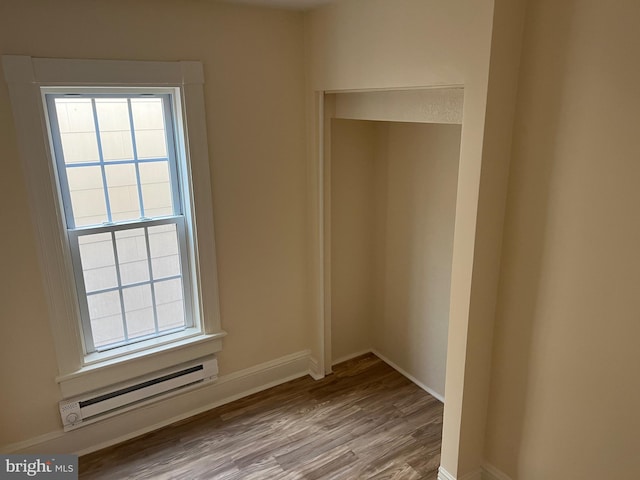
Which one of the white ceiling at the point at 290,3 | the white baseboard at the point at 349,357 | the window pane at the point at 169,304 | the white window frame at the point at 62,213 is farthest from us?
the white baseboard at the point at 349,357

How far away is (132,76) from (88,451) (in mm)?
2234

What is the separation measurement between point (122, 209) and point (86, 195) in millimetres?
206

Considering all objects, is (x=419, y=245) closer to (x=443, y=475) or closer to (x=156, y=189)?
(x=443, y=475)

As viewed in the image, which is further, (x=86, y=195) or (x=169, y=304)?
(x=169, y=304)

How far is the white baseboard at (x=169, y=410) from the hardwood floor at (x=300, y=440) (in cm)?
6

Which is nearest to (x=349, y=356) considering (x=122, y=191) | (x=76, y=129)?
(x=122, y=191)

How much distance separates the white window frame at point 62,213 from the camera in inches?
85.9

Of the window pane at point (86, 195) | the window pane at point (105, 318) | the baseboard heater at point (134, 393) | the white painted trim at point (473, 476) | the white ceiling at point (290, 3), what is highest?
the white ceiling at point (290, 3)

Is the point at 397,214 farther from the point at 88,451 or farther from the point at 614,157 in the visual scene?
the point at 88,451

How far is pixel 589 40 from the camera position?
163cm

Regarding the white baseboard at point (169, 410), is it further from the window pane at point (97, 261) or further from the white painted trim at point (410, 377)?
the window pane at point (97, 261)

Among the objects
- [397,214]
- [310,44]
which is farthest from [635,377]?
[310,44]

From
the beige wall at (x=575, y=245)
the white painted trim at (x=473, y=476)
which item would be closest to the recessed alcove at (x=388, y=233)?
the white painted trim at (x=473, y=476)

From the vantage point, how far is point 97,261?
259 centimetres
